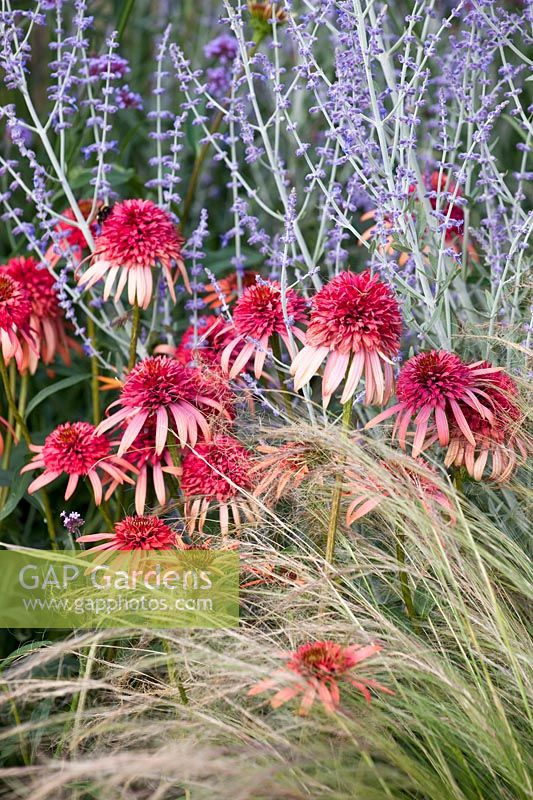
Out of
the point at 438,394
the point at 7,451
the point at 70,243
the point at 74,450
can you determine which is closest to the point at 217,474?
the point at 74,450

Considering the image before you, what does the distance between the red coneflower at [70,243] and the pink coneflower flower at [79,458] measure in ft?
1.15

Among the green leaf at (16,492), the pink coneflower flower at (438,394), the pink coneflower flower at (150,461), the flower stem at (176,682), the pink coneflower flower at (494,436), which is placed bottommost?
the flower stem at (176,682)

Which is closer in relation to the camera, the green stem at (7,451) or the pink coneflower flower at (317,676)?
the pink coneflower flower at (317,676)

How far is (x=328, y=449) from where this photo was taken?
4.03ft

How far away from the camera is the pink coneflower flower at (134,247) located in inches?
55.1

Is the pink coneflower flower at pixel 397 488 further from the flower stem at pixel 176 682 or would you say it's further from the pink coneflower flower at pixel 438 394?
the flower stem at pixel 176 682

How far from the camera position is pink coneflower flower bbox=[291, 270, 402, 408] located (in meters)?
1.15

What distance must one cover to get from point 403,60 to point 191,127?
2.06 ft

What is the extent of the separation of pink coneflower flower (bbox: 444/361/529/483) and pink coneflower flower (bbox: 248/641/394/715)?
0.34 metres

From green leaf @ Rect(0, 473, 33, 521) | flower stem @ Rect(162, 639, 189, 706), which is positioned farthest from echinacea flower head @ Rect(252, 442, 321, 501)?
green leaf @ Rect(0, 473, 33, 521)

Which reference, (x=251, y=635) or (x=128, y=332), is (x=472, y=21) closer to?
(x=128, y=332)

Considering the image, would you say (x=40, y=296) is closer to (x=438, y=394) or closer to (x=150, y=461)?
(x=150, y=461)

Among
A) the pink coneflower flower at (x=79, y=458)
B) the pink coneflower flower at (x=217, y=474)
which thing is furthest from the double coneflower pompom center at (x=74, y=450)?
the pink coneflower flower at (x=217, y=474)

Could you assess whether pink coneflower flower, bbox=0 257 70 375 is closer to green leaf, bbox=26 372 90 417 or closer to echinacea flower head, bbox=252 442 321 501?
green leaf, bbox=26 372 90 417
